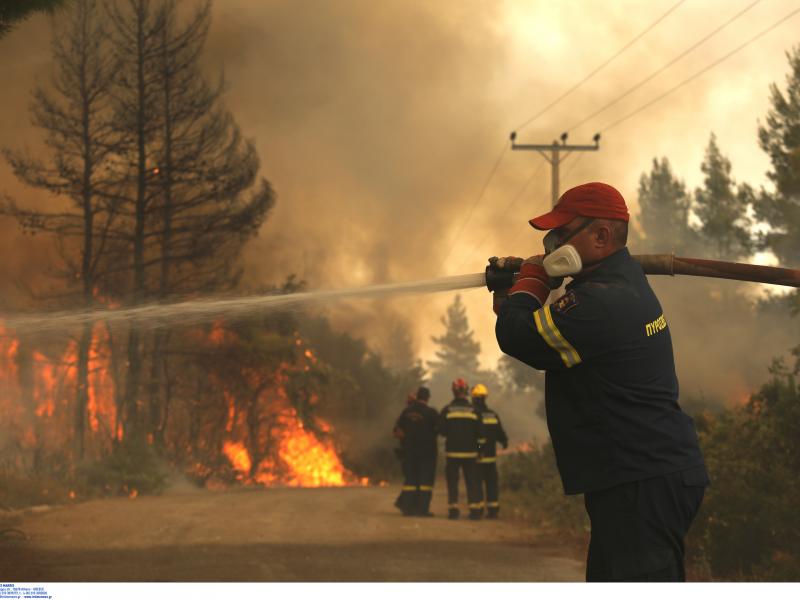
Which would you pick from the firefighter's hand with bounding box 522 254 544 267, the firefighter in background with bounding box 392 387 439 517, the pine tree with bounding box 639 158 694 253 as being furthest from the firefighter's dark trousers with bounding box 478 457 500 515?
the pine tree with bounding box 639 158 694 253

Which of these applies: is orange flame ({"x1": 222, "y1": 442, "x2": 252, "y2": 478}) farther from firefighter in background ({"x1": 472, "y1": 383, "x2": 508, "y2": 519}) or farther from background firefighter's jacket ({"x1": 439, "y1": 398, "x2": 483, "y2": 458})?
background firefighter's jacket ({"x1": 439, "y1": 398, "x2": 483, "y2": 458})

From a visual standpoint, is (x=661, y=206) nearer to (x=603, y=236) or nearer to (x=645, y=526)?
(x=603, y=236)

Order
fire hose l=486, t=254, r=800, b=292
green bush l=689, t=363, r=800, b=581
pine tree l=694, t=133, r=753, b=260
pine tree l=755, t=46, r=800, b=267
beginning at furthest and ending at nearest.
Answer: pine tree l=694, t=133, r=753, b=260
pine tree l=755, t=46, r=800, b=267
green bush l=689, t=363, r=800, b=581
fire hose l=486, t=254, r=800, b=292

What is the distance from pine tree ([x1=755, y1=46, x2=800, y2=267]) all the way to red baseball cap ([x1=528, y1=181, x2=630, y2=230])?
15.3 metres

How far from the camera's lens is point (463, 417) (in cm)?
1184

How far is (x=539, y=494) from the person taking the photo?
12.9 metres

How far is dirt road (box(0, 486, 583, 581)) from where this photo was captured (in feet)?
25.3

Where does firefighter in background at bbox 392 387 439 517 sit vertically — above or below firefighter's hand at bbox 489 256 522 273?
below

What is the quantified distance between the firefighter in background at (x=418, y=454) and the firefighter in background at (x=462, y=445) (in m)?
0.38

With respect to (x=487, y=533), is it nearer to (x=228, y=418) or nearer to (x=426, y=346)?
(x=228, y=418)

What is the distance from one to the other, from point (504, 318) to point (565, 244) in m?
0.36

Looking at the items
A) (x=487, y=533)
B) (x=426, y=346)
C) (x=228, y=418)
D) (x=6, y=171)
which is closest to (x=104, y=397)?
(x=228, y=418)

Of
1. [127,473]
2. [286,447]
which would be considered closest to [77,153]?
[127,473]

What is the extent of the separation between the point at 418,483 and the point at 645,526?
9309 millimetres
